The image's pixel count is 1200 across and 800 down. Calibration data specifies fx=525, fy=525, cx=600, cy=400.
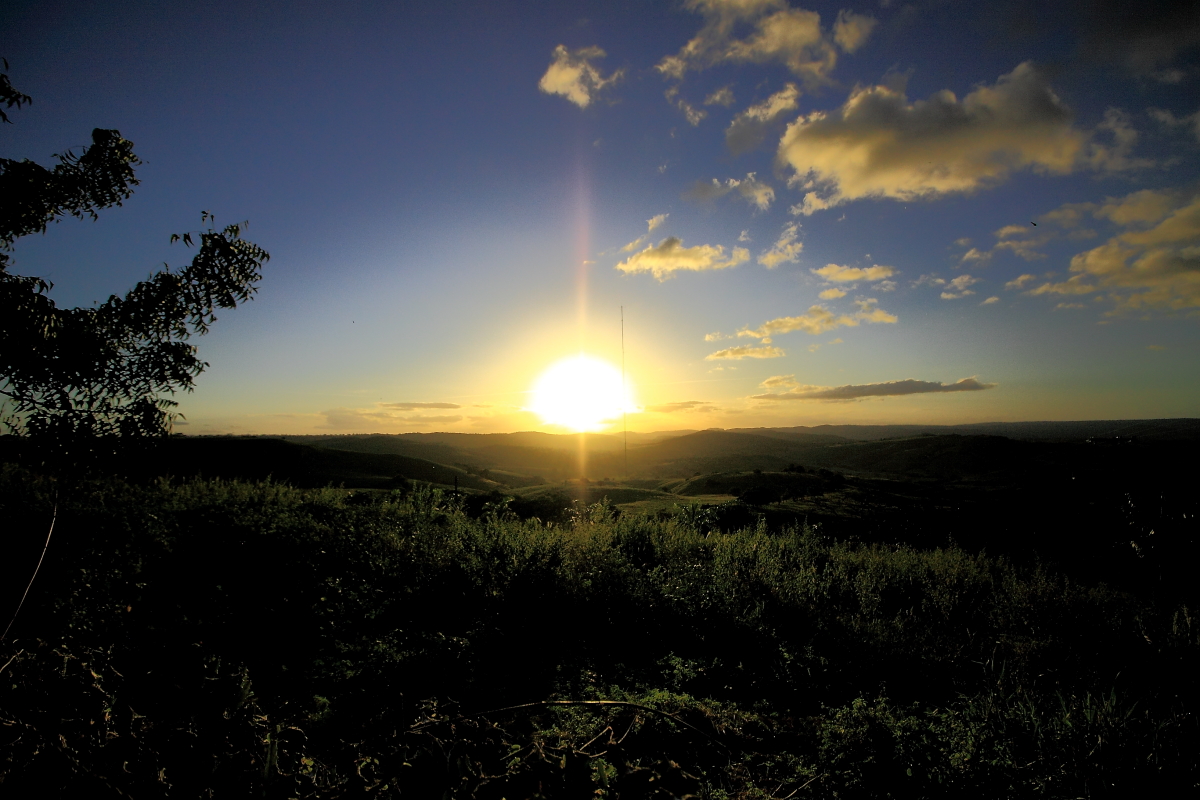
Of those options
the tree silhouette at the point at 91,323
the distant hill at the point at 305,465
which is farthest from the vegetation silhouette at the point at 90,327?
the distant hill at the point at 305,465

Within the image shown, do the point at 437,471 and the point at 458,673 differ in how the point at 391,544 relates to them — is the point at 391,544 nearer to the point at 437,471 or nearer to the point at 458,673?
the point at 458,673

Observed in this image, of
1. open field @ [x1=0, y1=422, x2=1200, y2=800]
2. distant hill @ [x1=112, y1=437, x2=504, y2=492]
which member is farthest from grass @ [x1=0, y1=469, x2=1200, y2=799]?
distant hill @ [x1=112, y1=437, x2=504, y2=492]

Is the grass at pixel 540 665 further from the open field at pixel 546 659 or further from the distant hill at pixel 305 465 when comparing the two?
the distant hill at pixel 305 465

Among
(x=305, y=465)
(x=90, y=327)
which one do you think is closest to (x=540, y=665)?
(x=90, y=327)

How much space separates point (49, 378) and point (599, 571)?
6.22 m

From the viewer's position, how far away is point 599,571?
25.5 ft

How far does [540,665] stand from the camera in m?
5.42

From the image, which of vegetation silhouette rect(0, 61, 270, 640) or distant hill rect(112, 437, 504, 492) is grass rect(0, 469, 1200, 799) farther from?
distant hill rect(112, 437, 504, 492)

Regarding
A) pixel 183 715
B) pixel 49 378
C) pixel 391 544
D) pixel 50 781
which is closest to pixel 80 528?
pixel 391 544

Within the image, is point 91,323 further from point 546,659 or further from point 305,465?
→ point 305,465

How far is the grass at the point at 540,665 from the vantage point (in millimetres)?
2473

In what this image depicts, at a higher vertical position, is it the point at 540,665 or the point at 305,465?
the point at 540,665

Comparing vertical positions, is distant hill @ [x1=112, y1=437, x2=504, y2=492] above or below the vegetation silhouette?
below

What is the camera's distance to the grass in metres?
2.47
